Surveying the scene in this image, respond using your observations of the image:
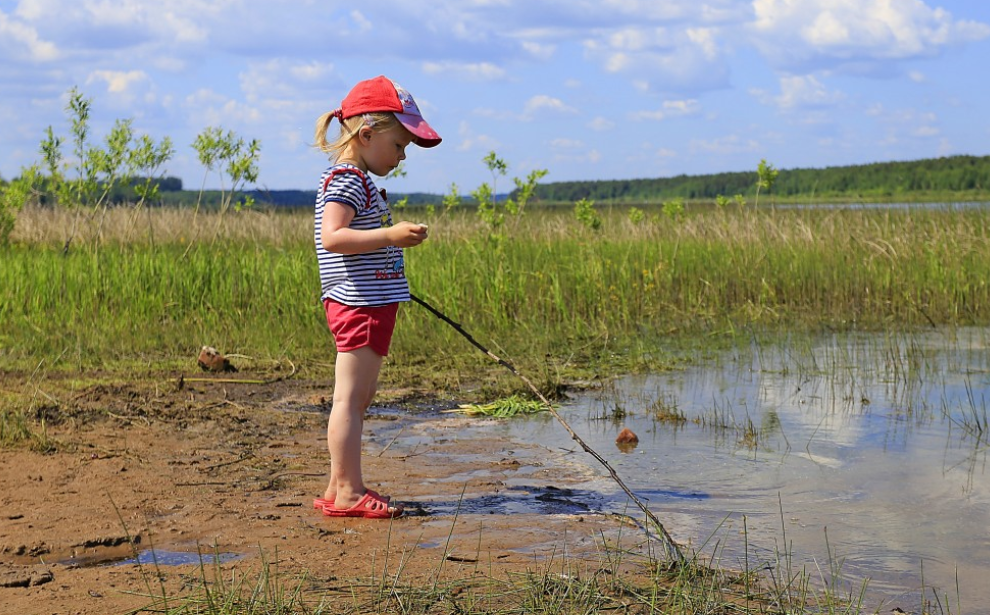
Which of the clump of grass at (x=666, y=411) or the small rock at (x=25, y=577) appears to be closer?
the small rock at (x=25, y=577)

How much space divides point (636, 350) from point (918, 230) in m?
6.39

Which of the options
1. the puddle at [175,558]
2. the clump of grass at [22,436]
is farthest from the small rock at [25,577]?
the clump of grass at [22,436]

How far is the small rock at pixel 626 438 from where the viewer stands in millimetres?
5582

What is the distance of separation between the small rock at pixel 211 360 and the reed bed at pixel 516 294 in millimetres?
541

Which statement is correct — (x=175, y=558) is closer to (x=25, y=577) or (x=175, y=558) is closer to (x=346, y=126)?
(x=25, y=577)

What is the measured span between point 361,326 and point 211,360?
12.8 ft

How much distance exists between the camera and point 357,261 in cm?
419

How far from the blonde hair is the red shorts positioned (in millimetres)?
674

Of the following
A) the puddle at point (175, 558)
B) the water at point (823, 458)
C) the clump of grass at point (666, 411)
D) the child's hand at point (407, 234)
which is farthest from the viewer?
the clump of grass at point (666, 411)

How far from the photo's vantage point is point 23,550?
12.2ft

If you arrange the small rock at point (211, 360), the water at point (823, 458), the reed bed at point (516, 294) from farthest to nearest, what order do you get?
1. the reed bed at point (516, 294)
2. the small rock at point (211, 360)
3. the water at point (823, 458)

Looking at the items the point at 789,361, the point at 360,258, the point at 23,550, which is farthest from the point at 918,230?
the point at 23,550

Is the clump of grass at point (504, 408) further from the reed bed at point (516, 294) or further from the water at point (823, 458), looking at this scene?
the reed bed at point (516, 294)

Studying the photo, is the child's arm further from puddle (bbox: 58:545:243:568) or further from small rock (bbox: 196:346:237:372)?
small rock (bbox: 196:346:237:372)
